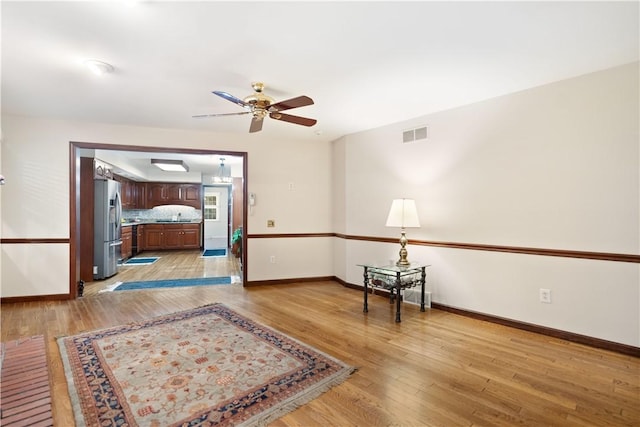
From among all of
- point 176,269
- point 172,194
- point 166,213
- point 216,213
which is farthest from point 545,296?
point 216,213

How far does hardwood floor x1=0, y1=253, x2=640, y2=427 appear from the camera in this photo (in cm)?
185

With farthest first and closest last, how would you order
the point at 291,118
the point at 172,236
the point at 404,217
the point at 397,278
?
the point at 172,236 → the point at 404,217 → the point at 397,278 → the point at 291,118

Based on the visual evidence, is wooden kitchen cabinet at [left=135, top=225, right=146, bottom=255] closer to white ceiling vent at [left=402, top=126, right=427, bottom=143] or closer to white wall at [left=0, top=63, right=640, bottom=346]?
white wall at [left=0, top=63, right=640, bottom=346]

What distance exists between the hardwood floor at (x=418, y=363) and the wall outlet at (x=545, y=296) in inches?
14.3

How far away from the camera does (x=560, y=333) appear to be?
9.77ft

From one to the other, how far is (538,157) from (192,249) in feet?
29.9

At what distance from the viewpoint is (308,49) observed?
2.41m

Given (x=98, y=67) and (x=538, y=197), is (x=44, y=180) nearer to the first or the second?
(x=98, y=67)

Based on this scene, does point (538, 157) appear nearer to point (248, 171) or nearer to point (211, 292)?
point (248, 171)

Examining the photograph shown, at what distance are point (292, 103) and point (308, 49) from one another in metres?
0.56

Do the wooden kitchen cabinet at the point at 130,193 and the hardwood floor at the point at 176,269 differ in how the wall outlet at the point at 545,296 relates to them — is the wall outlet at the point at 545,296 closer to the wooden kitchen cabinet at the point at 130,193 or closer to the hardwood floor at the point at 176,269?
the hardwood floor at the point at 176,269

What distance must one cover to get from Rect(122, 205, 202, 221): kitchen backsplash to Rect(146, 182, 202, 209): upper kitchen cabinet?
45 centimetres

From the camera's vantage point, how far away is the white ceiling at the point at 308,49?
1.96 m

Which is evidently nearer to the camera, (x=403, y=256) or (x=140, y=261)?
(x=403, y=256)
